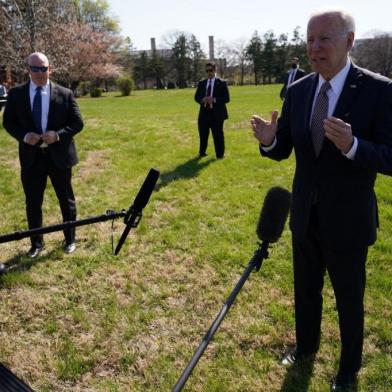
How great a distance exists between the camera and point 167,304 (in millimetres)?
4227

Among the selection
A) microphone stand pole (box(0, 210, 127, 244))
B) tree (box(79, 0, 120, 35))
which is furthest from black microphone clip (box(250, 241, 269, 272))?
tree (box(79, 0, 120, 35))

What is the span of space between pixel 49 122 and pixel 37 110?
0.63ft

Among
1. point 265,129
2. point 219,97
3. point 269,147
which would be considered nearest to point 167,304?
point 269,147

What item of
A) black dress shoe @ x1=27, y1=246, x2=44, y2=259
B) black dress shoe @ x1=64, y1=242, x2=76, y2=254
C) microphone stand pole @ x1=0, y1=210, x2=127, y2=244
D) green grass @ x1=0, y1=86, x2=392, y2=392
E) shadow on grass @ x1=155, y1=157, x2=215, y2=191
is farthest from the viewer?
shadow on grass @ x1=155, y1=157, x2=215, y2=191

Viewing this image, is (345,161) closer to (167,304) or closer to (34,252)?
(167,304)

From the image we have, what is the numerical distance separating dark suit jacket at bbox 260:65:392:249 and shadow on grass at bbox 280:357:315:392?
1.20 meters

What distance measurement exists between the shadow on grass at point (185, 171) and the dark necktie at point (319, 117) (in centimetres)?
543

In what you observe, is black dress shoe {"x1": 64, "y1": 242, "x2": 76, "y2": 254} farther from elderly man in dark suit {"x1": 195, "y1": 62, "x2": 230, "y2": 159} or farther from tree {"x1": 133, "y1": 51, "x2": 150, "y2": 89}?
tree {"x1": 133, "y1": 51, "x2": 150, "y2": 89}

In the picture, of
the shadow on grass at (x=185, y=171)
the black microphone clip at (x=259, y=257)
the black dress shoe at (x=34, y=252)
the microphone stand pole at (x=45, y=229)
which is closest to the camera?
the microphone stand pole at (x=45, y=229)

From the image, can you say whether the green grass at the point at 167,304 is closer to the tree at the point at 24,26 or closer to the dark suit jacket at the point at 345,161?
the dark suit jacket at the point at 345,161

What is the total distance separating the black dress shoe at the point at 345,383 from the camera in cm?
300

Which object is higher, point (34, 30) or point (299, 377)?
point (34, 30)

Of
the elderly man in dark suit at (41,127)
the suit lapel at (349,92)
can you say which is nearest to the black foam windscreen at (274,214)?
the suit lapel at (349,92)

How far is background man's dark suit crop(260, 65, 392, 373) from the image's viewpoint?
90.7 inches
